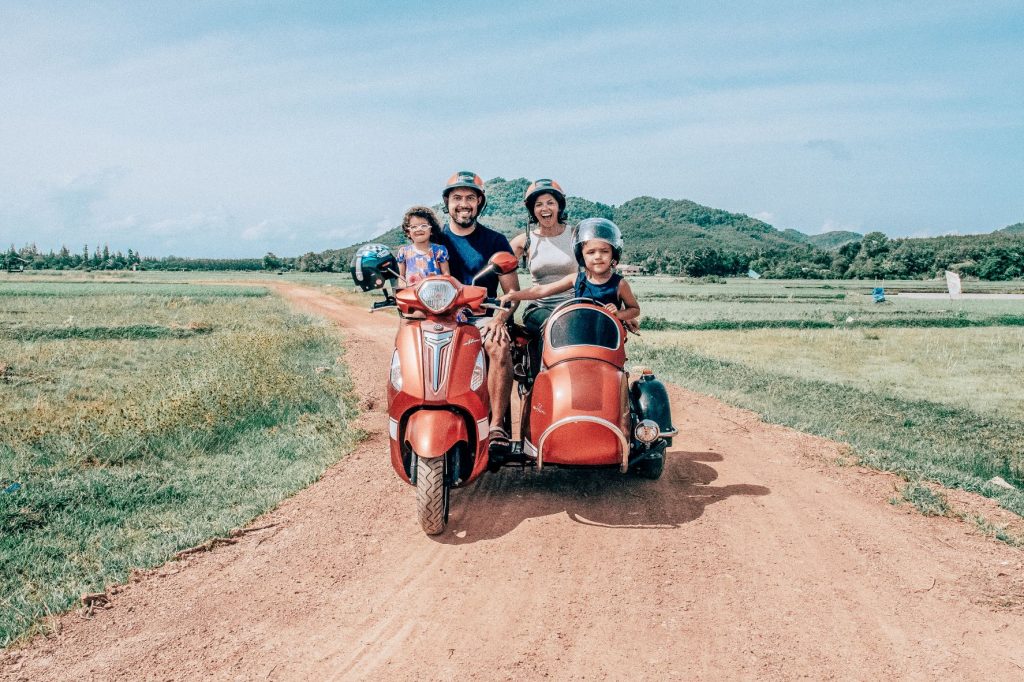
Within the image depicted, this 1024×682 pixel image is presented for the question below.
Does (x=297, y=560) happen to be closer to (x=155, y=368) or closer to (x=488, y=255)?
(x=488, y=255)

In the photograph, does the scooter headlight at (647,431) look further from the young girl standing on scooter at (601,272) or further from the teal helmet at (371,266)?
the teal helmet at (371,266)

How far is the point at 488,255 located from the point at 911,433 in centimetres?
762

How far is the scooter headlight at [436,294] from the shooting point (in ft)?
16.8

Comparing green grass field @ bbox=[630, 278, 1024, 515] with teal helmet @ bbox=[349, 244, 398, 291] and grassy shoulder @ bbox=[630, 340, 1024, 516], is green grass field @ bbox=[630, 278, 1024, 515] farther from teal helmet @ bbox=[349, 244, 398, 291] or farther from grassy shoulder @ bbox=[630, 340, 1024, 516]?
teal helmet @ bbox=[349, 244, 398, 291]

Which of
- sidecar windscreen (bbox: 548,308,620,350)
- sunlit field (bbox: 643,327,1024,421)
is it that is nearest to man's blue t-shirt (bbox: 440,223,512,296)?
sidecar windscreen (bbox: 548,308,620,350)

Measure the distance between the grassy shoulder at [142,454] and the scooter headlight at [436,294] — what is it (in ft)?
7.14

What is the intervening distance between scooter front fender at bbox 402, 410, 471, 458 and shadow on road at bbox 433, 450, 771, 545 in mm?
665

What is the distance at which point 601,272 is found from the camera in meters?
5.98

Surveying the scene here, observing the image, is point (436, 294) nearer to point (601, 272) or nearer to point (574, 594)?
point (601, 272)

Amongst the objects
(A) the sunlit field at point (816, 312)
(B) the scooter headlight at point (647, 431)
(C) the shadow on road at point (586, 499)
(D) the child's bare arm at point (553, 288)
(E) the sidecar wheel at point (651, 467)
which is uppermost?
(D) the child's bare arm at point (553, 288)

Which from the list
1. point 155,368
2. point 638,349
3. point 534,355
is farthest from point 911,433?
point 155,368

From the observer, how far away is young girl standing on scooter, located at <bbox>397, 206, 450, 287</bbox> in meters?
6.07

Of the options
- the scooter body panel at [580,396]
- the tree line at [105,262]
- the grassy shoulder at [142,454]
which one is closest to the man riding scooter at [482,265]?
the scooter body panel at [580,396]

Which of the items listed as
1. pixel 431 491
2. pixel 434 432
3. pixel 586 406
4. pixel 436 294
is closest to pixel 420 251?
pixel 436 294
